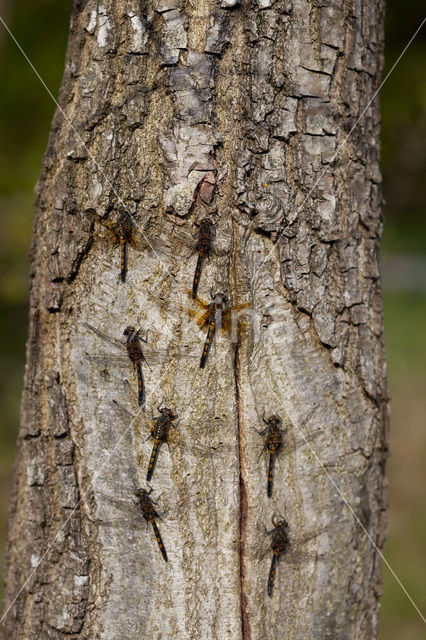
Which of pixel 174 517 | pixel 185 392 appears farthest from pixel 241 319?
pixel 174 517

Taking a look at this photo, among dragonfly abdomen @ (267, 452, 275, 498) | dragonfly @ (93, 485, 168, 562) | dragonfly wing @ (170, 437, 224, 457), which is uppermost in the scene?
dragonfly wing @ (170, 437, 224, 457)

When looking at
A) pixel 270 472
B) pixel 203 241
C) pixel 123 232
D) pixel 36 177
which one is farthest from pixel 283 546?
pixel 36 177

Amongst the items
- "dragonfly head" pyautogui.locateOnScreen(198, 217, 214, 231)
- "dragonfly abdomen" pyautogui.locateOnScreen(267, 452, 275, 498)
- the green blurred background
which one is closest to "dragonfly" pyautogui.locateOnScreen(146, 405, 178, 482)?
"dragonfly abdomen" pyautogui.locateOnScreen(267, 452, 275, 498)

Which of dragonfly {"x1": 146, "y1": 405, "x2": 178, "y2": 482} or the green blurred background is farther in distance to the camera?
the green blurred background

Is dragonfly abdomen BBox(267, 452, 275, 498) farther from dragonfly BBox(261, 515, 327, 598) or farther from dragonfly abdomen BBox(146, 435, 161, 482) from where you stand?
dragonfly abdomen BBox(146, 435, 161, 482)

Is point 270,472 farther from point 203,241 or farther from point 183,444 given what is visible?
point 203,241

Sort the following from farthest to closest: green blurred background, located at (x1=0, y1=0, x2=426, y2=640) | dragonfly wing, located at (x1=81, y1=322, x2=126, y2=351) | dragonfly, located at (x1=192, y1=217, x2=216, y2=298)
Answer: green blurred background, located at (x1=0, y1=0, x2=426, y2=640)
dragonfly wing, located at (x1=81, y1=322, x2=126, y2=351)
dragonfly, located at (x1=192, y1=217, x2=216, y2=298)

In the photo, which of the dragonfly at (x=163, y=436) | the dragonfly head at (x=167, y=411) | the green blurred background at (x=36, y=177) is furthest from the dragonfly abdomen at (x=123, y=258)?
the green blurred background at (x=36, y=177)
